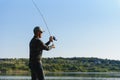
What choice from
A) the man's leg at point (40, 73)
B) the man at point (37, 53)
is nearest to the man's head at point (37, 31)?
the man at point (37, 53)

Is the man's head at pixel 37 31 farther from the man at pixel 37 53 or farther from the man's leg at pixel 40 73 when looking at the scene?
the man's leg at pixel 40 73

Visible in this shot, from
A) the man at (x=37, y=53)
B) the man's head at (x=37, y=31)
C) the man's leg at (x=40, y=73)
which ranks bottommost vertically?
the man's leg at (x=40, y=73)

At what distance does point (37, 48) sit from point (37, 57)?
0.27 m

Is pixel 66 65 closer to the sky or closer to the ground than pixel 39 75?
closer to the sky

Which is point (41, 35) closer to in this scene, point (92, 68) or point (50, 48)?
point (50, 48)

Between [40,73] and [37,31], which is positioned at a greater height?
[37,31]

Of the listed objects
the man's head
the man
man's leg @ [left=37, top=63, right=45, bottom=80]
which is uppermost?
the man's head

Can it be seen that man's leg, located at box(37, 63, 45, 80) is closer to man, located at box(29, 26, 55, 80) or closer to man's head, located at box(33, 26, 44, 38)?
man, located at box(29, 26, 55, 80)

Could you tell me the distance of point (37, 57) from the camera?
43.8ft

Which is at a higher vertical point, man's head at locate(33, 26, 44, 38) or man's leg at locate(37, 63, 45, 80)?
man's head at locate(33, 26, 44, 38)

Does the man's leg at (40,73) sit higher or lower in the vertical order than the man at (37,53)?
lower

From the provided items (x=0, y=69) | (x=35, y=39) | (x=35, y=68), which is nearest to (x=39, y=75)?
(x=35, y=68)

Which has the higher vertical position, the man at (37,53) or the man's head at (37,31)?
the man's head at (37,31)

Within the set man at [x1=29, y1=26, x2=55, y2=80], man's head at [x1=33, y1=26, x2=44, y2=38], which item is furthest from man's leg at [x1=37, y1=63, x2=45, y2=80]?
man's head at [x1=33, y1=26, x2=44, y2=38]
